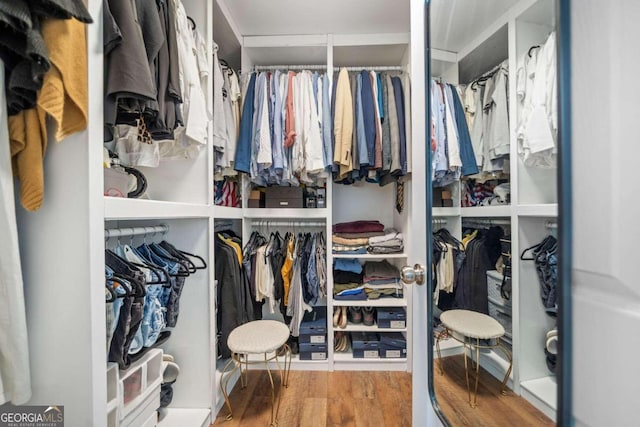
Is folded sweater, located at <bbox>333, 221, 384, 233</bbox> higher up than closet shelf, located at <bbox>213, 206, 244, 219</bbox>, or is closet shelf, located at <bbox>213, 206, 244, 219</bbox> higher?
closet shelf, located at <bbox>213, 206, 244, 219</bbox>

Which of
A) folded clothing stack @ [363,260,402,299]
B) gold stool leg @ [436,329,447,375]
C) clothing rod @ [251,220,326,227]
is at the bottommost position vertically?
folded clothing stack @ [363,260,402,299]

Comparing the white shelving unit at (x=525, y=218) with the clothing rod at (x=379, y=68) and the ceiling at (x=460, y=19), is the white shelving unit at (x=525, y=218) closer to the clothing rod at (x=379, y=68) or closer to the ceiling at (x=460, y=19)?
the ceiling at (x=460, y=19)

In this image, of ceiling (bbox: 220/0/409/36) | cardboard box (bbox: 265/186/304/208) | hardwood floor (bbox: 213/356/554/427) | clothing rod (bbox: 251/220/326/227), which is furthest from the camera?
clothing rod (bbox: 251/220/326/227)

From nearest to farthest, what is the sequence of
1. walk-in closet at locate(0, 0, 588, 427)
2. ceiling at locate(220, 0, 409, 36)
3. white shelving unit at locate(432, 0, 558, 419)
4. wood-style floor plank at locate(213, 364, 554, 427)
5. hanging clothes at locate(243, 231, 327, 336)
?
white shelving unit at locate(432, 0, 558, 419) → walk-in closet at locate(0, 0, 588, 427) → wood-style floor plank at locate(213, 364, 554, 427) → ceiling at locate(220, 0, 409, 36) → hanging clothes at locate(243, 231, 327, 336)

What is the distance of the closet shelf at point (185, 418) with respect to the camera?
127 centimetres

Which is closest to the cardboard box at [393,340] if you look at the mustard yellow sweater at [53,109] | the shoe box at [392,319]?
the shoe box at [392,319]

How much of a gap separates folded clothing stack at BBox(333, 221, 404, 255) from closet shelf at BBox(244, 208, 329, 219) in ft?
0.79

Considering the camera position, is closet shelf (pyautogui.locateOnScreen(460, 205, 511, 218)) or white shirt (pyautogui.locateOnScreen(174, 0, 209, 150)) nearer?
closet shelf (pyautogui.locateOnScreen(460, 205, 511, 218))

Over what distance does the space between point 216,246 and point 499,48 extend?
1684 millimetres

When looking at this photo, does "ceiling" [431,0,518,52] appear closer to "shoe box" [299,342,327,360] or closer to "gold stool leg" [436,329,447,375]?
"gold stool leg" [436,329,447,375]

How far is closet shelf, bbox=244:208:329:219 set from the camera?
6.08ft

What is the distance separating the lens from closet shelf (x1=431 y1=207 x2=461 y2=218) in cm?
78

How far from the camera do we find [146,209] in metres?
0.92

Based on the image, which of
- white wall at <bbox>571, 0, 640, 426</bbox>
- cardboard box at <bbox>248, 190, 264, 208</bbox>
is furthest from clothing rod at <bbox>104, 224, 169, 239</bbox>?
white wall at <bbox>571, 0, 640, 426</bbox>
